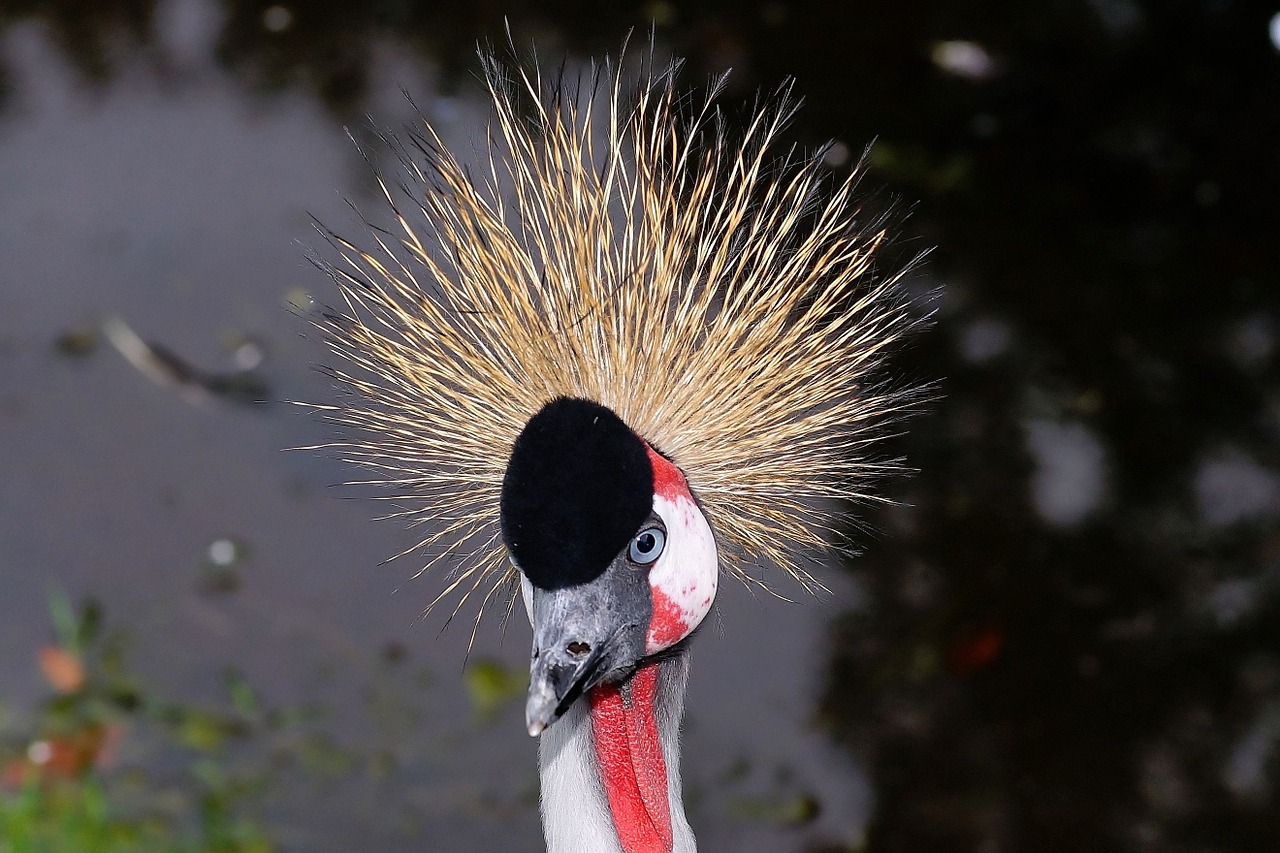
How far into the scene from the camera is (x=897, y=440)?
275cm

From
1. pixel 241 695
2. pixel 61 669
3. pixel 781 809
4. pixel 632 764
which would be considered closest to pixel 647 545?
pixel 632 764

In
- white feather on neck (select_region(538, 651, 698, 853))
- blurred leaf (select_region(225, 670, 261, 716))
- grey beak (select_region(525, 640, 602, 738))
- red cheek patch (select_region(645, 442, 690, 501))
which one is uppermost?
red cheek patch (select_region(645, 442, 690, 501))

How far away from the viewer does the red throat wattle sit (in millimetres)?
1309

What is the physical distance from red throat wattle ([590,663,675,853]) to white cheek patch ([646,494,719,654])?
9cm

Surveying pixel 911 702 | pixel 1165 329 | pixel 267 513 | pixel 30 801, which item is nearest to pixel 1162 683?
pixel 911 702

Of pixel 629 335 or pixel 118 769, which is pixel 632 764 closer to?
pixel 629 335

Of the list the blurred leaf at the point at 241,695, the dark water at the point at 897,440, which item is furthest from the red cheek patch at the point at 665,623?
the blurred leaf at the point at 241,695

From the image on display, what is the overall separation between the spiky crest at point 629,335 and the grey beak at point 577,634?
0.66 ft

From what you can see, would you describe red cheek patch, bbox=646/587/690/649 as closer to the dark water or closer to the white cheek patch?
the white cheek patch

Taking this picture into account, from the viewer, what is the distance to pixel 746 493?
53.8 inches

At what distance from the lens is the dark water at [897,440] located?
242 cm

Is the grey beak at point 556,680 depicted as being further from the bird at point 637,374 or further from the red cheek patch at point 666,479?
the red cheek patch at point 666,479

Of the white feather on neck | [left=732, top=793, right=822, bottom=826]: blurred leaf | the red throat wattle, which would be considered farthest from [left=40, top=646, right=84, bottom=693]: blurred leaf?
the red throat wattle

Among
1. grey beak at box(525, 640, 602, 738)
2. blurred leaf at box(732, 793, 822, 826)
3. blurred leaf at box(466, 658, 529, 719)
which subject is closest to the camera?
grey beak at box(525, 640, 602, 738)
